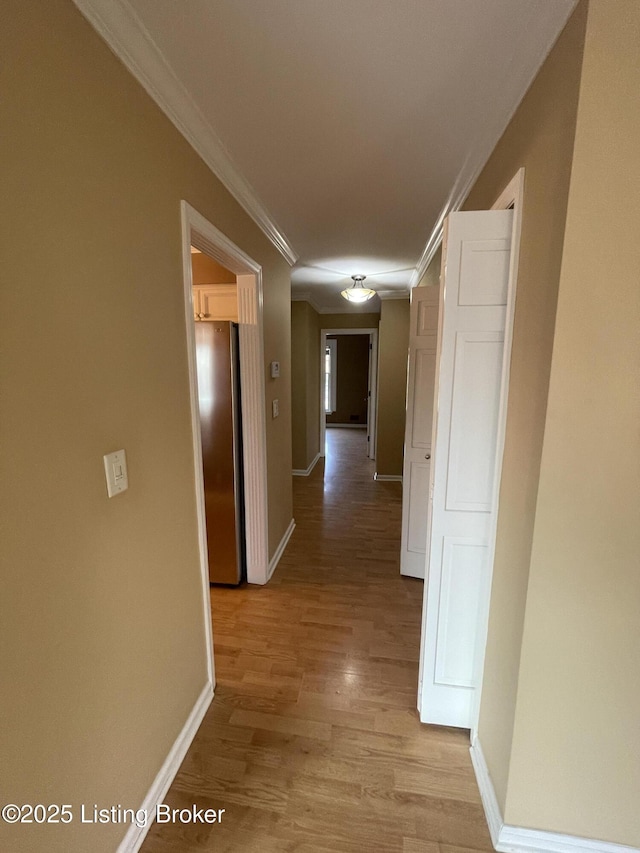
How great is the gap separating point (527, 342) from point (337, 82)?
3.51 feet

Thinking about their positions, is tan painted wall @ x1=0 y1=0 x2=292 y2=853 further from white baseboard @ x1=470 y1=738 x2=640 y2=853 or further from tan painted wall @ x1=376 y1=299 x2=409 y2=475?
tan painted wall @ x1=376 y1=299 x2=409 y2=475

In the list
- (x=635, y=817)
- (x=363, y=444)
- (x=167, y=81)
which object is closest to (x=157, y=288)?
(x=167, y=81)

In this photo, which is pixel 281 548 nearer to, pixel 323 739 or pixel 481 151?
pixel 323 739

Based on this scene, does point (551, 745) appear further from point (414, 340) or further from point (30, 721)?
point (414, 340)

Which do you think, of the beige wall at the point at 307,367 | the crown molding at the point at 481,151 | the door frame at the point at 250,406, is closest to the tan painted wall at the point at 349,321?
the beige wall at the point at 307,367

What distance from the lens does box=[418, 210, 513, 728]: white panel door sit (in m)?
1.22

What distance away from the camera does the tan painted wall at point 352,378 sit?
8.66 metres

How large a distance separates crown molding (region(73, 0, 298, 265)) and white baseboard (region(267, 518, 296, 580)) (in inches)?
95.0

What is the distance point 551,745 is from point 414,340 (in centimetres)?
197

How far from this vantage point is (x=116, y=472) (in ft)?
3.25

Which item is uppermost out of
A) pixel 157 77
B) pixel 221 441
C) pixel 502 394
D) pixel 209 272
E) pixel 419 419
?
pixel 157 77

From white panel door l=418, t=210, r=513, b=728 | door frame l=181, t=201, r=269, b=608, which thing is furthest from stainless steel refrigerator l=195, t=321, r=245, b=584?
white panel door l=418, t=210, r=513, b=728

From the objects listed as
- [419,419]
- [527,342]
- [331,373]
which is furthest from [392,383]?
[331,373]

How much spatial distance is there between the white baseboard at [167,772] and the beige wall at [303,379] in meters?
3.48
